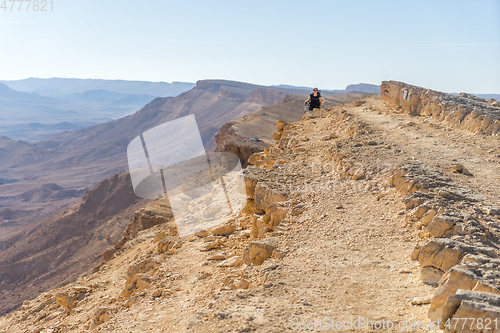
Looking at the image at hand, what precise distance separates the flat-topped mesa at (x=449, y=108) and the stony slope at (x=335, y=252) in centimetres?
36

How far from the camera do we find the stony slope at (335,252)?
12.6ft

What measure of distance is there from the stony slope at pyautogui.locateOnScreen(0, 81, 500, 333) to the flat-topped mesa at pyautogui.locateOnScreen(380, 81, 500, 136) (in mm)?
357

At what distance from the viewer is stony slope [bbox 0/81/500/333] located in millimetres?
3854

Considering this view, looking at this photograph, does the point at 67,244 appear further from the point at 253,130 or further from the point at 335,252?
the point at 335,252

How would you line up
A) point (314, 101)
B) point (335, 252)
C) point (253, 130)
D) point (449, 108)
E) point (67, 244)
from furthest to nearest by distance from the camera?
point (253, 130), point (67, 244), point (314, 101), point (449, 108), point (335, 252)

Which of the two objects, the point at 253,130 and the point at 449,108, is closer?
the point at 449,108

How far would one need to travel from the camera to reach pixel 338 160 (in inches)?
318

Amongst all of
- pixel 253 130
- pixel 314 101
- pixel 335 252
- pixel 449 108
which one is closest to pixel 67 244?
pixel 253 130

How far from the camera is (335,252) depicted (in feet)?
16.7

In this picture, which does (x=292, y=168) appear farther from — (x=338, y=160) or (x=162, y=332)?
(x=162, y=332)

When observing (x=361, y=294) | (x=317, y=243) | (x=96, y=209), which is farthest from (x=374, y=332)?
(x=96, y=209)

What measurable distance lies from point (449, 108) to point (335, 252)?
306 inches

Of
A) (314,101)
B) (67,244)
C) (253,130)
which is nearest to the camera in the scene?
(314,101)

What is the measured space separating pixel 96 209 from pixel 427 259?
38.1 metres
